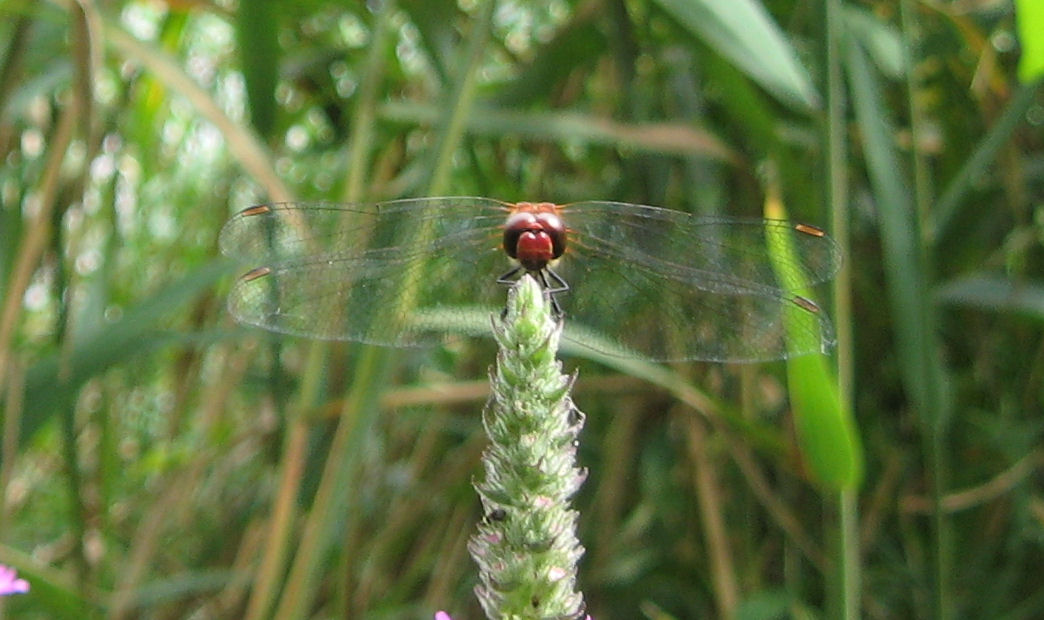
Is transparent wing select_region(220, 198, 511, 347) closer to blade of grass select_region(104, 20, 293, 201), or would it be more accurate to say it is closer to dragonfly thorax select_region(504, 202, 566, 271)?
dragonfly thorax select_region(504, 202, 566, 271)

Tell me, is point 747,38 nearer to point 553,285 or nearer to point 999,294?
point 553,285

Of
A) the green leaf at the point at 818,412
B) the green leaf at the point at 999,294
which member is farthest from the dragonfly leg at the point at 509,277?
the green leaf at the point at 999,294

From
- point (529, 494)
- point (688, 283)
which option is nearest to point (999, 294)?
point (688, 283)

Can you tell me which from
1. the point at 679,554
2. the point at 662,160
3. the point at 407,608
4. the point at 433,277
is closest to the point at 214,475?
the point at 407,608

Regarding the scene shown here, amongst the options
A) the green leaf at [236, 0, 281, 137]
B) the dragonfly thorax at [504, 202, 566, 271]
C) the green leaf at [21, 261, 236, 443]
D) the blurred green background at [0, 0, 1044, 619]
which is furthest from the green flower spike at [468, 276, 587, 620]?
the green leaf at [236, 0, 281, 137]

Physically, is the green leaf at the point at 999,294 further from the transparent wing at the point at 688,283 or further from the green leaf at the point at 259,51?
the green leaf at the point at 259,51

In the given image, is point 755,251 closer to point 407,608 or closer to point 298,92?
point 407,608
